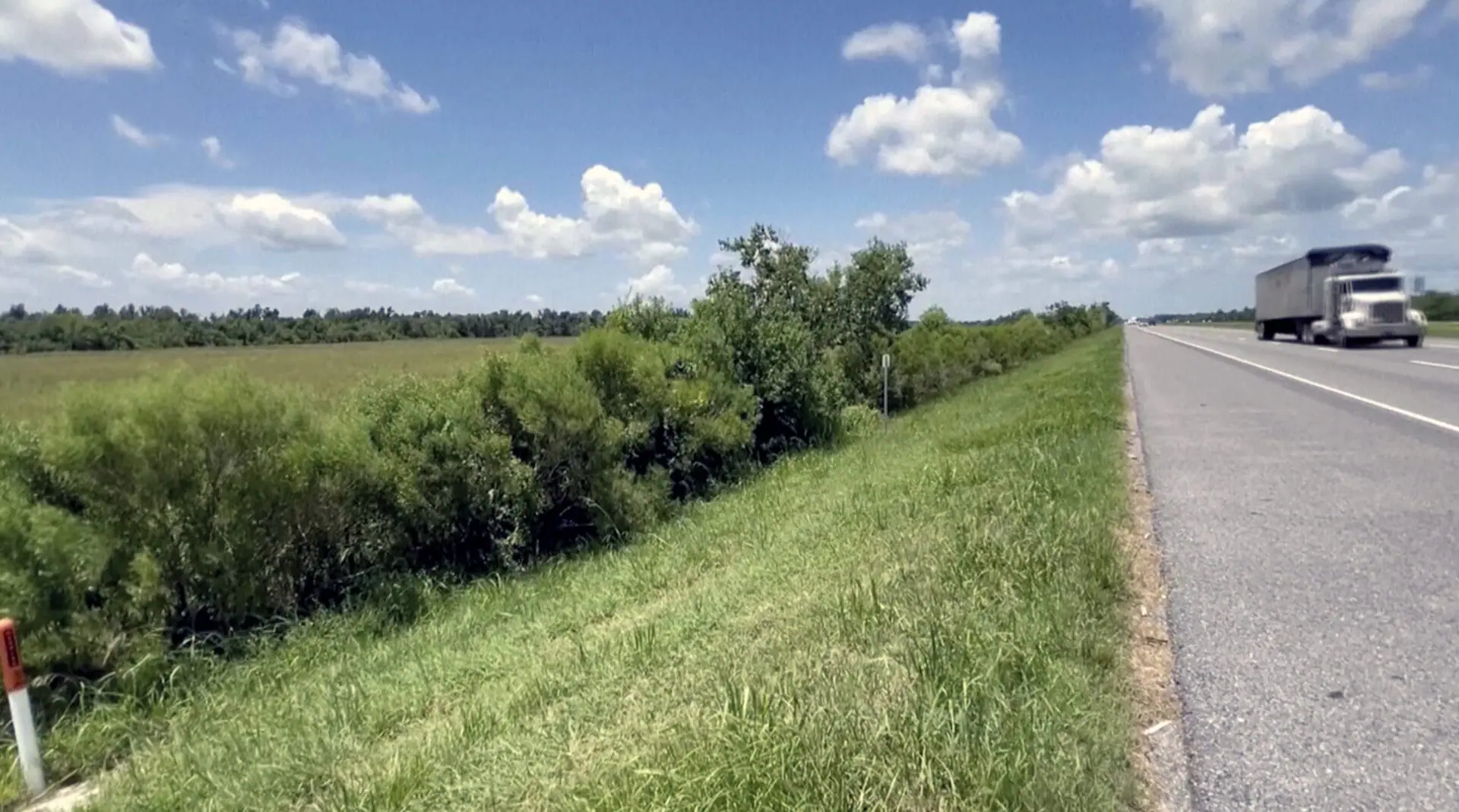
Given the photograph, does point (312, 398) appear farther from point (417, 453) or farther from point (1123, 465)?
point (1123, 465)

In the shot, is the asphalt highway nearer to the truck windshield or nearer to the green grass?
the green grass

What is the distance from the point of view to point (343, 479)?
25.5 ft

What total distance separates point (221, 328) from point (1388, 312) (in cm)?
8138

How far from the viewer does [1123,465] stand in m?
8.05

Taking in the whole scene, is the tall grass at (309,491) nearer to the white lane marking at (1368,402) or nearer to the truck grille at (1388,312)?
the white lane marking at (1368,402)

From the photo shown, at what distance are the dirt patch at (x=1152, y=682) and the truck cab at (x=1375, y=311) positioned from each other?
29003 mm

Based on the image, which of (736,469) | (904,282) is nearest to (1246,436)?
(736,469)

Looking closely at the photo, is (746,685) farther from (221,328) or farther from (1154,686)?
(221,328)

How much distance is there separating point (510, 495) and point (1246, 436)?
873 cm

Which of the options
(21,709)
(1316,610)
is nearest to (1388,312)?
(1316,610)

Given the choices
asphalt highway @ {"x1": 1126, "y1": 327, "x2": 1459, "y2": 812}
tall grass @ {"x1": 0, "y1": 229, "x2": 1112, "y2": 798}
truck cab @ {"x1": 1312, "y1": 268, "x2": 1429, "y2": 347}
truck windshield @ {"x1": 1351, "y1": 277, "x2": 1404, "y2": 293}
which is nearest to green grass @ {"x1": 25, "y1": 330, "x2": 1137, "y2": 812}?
asphalt highway @ {"x1": 1126, "y1": 327, "x2": 1459, "y2": 812}

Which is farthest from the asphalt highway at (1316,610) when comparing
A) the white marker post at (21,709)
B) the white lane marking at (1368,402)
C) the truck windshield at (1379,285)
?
the truck windshield at (1379,285)

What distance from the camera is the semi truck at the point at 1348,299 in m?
27.8

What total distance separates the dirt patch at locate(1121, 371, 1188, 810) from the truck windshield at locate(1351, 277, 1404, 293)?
29.9 meters
